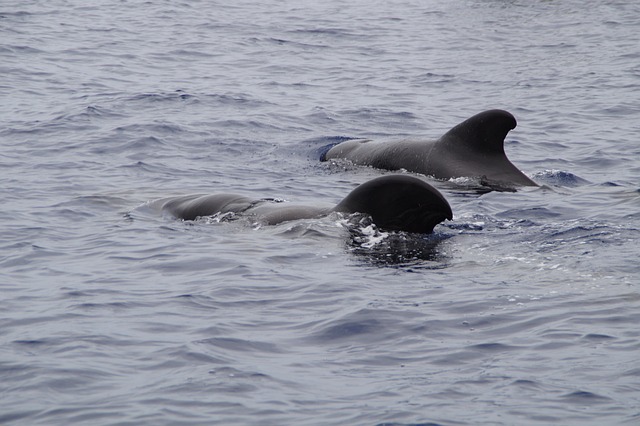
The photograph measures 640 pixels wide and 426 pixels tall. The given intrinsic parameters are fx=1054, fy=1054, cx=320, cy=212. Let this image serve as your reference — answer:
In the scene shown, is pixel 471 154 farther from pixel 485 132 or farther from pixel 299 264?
pixel 299 264

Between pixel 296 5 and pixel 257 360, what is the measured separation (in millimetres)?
36860

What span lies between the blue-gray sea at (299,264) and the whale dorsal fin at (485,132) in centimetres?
72

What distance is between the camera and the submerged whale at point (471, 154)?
50.4ft

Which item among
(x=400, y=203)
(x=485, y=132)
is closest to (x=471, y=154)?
(x=485, y=132)

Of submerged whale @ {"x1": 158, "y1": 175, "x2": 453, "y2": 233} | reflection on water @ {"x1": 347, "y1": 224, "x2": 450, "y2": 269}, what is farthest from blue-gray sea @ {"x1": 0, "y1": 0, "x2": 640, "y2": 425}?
submerged whale @ {"x1": 158, "y1": 175, "x2": 453, "y2": 233}

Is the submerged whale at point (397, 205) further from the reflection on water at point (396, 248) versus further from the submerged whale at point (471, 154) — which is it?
the submerged whale at point (471, 154)

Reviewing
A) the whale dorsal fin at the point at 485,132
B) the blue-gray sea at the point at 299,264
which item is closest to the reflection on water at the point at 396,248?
the blue-gray sea at the point at 299,264

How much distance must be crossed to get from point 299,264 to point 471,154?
5430 millimetres

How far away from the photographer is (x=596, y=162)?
713 inches

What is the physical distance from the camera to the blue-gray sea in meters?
7.70

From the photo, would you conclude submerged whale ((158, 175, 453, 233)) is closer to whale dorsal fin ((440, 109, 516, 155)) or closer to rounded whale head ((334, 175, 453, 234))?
rounded whale head ((334, 175, 453, 234))

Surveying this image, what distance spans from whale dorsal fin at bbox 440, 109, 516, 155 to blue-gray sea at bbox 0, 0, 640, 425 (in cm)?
72

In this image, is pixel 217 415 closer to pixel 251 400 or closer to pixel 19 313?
pixel 251 400

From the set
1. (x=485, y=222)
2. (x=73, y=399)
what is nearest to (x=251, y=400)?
(x=73, y=399)
